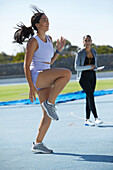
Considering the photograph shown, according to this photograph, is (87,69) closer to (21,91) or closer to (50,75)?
(50,75)

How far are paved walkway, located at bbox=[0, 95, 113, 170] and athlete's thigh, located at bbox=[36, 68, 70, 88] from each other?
3.18 ft

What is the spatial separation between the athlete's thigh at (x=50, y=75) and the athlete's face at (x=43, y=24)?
1.91 feet

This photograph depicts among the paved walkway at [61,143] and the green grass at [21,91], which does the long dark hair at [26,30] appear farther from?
the green grass at [21,91]

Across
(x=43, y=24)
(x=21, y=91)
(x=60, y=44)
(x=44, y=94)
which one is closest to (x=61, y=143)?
(x=44, y=94)

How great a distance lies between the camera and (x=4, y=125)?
686 centimetres

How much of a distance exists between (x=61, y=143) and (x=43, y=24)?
181 centimetres

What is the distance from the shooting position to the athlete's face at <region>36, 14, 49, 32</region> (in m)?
4.31

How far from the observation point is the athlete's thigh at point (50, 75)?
415 cm

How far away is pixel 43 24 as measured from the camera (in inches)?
170

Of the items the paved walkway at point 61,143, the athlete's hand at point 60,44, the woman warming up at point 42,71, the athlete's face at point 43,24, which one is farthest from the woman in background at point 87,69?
the athlete's face at point 43,24

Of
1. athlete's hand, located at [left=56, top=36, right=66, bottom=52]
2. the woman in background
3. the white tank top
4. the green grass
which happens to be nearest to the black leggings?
the woman in background

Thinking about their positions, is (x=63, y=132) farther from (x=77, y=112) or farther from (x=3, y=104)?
(x=3, y=104)

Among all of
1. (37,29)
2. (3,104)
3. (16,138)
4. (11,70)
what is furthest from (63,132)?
(11,70)

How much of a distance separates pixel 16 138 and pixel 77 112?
2948mm
